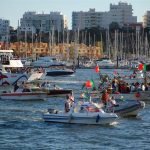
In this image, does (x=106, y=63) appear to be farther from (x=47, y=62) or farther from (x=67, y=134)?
(x=67, y=134)

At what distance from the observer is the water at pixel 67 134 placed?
38.1 metres

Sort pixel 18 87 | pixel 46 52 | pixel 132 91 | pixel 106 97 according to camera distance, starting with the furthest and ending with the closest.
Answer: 1. pixel 46 52
2. pixel 18 87
3. pixel 132 91
4. pixel 106 97

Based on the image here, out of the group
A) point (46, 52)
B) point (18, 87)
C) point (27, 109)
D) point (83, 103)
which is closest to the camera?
point (83, 103)

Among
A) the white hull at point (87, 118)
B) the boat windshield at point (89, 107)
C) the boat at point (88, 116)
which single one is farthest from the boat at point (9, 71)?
the boat windshield at point (89, 107)

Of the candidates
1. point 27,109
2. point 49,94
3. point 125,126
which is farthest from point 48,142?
point 49,94

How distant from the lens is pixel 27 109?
2286 inches

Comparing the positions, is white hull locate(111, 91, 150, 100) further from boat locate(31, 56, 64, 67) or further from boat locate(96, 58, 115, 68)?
boat locate(96, 58, 115, 68)

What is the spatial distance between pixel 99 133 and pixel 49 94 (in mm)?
26998

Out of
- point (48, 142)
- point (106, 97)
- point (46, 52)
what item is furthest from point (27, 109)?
point (46, 52)

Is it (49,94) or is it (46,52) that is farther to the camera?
(46,52)

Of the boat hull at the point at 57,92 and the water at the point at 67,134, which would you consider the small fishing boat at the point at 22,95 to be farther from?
Result: the water at the point at 67,134

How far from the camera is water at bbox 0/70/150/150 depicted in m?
38.1

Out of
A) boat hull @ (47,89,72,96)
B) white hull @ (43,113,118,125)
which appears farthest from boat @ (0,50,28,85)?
white hull @ (43,113,118,125)

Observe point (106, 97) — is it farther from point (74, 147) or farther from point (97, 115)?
point (74, 147)
